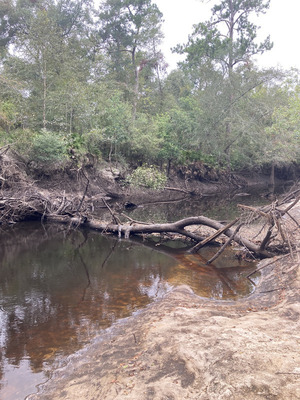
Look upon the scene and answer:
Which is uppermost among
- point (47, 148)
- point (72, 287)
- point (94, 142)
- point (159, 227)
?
point (94, 142)

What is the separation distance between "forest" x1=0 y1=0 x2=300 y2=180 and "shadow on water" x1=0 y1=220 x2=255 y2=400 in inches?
438

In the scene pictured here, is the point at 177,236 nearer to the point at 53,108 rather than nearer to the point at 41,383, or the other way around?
the point at 41,383

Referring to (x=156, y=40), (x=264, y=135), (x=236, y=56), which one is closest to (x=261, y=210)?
(x=264, y=135)

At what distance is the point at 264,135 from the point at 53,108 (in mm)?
21998

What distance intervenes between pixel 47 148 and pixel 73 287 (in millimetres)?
14474

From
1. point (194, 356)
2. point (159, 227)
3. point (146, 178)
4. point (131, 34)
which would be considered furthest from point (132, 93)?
point (194, 356)

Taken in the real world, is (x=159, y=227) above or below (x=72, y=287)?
above

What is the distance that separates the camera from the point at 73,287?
8.48 meters

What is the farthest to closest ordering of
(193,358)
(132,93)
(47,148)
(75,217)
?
(132,93)
(47,148)
(75,217)
(193,358)

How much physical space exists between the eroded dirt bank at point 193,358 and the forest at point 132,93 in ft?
58.1

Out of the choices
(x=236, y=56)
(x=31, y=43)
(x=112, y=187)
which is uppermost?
(x=236, y=56)

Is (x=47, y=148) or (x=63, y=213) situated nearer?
(x=63, y=213)

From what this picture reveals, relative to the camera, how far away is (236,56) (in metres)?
34.4

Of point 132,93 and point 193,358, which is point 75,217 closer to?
point 193,358
